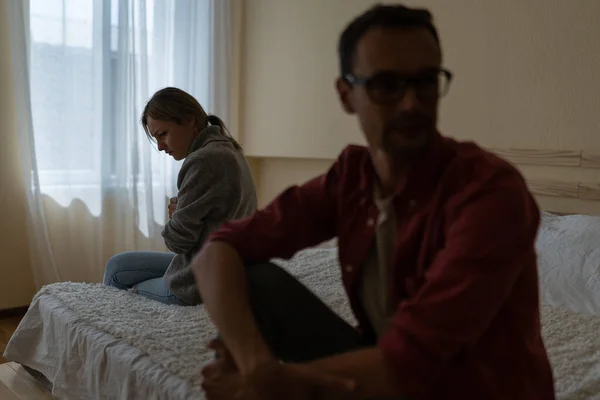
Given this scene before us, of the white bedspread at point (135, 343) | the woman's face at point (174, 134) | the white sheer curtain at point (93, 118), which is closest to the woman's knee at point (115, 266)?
the white bedspread at point (135, 343)

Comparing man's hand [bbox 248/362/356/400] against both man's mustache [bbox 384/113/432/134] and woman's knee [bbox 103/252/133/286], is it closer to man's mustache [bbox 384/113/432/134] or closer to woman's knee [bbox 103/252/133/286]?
man's mustache [bbox 384/113/432/134]

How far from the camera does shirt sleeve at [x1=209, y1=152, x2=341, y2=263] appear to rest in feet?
3.52

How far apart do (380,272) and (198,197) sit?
1.02 meters

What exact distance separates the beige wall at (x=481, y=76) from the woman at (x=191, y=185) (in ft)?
3.76

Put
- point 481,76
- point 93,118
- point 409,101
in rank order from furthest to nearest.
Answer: point 93,118
point 481,76
point 409,101

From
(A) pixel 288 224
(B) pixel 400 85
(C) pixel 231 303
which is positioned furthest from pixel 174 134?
(B) pixel 400 85

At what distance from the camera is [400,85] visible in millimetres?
868

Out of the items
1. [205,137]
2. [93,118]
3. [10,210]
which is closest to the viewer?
[205,137]

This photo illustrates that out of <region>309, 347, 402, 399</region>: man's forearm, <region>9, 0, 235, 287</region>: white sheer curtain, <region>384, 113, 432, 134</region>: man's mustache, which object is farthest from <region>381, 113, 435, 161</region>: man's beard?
<region>9, 0, 235, 287</region>: white sheer curtain

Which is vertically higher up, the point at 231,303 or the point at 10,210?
the point at 231,303

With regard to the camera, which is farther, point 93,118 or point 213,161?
point 93,118

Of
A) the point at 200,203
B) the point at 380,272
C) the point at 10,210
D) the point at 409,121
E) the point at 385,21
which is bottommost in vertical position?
the point at 10,210

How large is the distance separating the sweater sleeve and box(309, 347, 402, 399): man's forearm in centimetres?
112

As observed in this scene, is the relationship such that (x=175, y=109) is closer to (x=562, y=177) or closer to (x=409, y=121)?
(x=409, y=121)
